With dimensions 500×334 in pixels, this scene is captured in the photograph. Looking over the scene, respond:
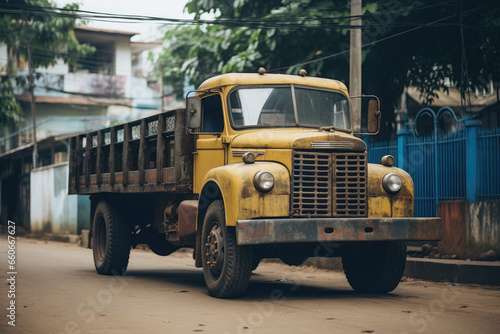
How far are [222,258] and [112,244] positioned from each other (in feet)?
13.1

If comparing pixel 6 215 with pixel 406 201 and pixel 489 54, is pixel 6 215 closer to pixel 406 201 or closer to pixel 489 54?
pixel 489 54

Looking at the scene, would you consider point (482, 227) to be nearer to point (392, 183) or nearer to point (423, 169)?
point (423, 169)

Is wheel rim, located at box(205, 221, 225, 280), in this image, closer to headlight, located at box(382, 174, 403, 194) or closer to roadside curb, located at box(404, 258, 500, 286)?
headlight, located at box(382, 174, 403, 194)

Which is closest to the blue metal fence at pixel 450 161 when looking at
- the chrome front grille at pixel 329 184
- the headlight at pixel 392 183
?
the headlight at pixel 392 183

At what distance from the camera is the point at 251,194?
809cm

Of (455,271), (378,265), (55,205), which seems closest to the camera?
(378,265)

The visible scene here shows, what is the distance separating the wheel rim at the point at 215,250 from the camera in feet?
27.9

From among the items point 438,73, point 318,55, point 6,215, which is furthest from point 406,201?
point 6,215

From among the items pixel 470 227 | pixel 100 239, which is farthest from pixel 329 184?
pixel 100 239

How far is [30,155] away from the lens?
3353cm

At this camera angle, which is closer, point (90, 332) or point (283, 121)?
point (90, 332)

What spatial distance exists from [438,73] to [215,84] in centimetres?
1279

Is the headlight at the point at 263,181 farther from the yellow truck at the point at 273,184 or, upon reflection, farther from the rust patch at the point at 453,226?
the rust patch at the point at 453,226

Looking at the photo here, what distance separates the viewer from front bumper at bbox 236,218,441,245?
7879mm
